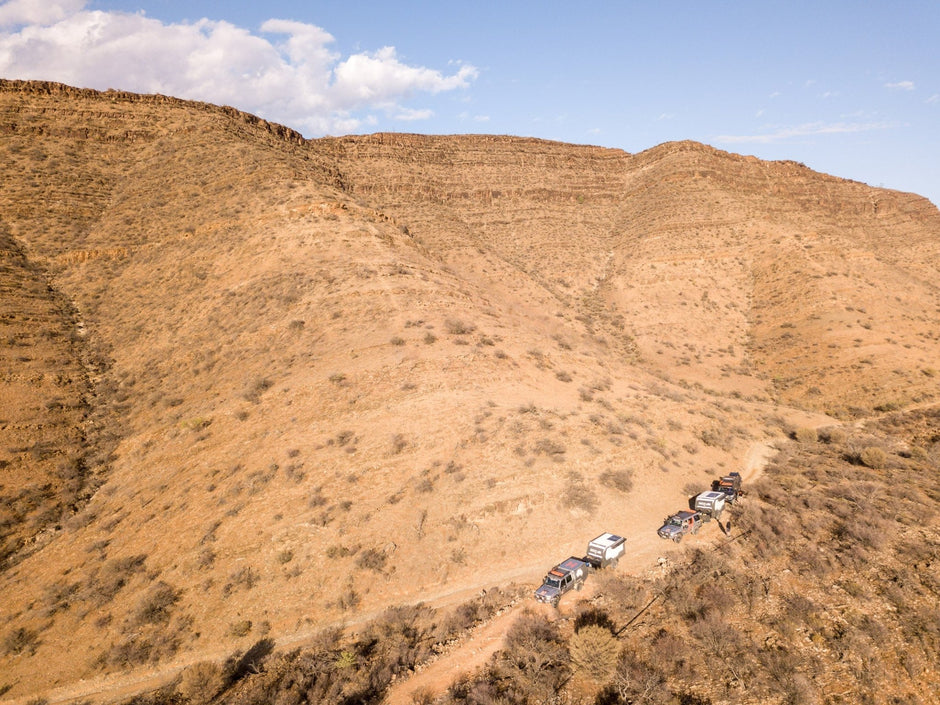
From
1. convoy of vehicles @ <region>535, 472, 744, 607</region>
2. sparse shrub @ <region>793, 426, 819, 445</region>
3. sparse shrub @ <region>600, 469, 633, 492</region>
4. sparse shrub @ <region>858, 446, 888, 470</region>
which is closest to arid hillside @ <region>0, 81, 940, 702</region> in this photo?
sparse shrub @ <region>600, 469, 633, 492</region>

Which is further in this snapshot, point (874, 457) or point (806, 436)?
point (806, 436)

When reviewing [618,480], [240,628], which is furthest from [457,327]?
[240,628]

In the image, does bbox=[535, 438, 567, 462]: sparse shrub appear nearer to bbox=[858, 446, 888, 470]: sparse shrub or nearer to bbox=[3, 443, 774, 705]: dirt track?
bbox=[3, 443, 774, 705]: dirt track

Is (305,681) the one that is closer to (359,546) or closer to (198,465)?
(359,546)

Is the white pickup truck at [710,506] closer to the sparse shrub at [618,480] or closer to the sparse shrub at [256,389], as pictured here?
the sparse shrub at [618,480]

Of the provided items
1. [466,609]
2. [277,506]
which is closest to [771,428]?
[466,609]

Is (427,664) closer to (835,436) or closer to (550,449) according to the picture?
(550,449)
